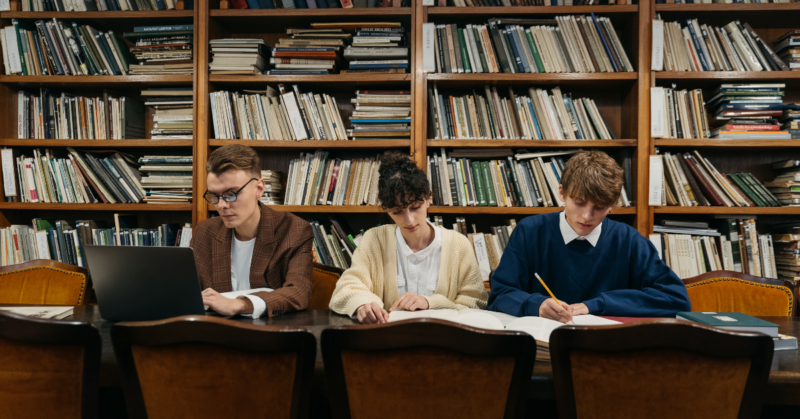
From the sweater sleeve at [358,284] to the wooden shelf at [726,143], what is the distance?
5.48 feet

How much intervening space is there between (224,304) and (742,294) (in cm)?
191

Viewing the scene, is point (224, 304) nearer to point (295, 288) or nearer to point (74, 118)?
point (295, 288)

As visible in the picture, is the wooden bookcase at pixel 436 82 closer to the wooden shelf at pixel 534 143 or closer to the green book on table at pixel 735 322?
the wooden shelf at pixel 534 143

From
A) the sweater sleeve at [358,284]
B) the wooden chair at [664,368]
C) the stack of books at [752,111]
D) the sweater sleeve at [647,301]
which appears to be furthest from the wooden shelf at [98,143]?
the stack of books at [752,111]

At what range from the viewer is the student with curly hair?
157 centimetres

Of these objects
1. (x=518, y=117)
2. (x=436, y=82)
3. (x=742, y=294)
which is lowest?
(x=742, y=294)

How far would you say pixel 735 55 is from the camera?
2.39 metres

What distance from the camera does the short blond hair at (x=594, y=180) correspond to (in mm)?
1417

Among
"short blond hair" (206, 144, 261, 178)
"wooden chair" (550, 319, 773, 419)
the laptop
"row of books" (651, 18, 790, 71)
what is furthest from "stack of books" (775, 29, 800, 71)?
the laptop

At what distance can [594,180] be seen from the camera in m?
1.42

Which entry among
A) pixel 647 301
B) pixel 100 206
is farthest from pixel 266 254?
pixel 100 206

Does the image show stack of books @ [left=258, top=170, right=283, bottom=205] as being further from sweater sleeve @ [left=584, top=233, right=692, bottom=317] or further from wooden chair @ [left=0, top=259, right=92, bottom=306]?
sweater sleeve @ [left=584, top=233, right=692, bottom=317]

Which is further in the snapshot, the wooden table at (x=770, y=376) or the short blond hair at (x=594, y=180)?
the short blond hair at (x=594, y=180)

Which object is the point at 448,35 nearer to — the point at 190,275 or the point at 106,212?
the point at 190,275
